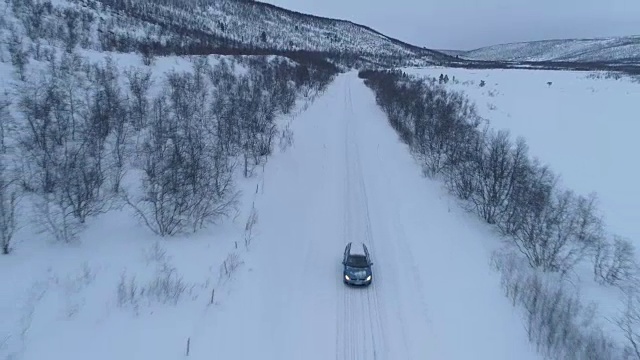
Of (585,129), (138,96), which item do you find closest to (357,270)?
(138,96)

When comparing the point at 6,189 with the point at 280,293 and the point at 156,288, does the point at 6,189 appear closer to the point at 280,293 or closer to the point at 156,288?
the point at 156,288

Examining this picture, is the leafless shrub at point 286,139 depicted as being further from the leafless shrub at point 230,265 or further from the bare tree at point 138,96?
the leafless shrub at point 230,265

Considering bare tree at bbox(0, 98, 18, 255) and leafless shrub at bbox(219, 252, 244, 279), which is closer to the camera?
bare tree at bbox(0, 98, 18, 255)

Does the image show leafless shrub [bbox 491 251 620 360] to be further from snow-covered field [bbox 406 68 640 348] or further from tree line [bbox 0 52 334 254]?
tree line [bbox 0 52 334 254]

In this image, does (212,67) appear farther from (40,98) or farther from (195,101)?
(40,98)

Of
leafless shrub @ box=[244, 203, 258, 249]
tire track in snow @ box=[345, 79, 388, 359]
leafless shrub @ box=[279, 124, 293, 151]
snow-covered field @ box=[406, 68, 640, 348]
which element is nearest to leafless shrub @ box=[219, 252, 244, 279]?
leafless shrub @ box=[244, 203, 258, 249]
